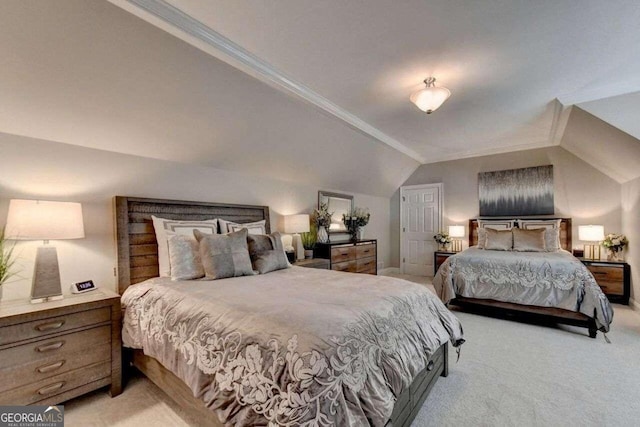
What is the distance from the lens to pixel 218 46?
2.00m

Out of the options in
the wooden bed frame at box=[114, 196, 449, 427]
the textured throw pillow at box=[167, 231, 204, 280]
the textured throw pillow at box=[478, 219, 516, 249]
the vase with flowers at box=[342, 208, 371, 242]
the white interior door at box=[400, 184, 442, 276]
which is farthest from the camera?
the white interior door at box=[400, 184, 442, 276]

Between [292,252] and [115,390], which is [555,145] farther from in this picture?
[115,390]

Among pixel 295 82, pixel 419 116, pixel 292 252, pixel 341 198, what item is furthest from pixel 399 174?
pixel 295 82

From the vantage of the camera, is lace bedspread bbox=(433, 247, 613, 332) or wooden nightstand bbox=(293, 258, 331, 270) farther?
wooden nightstand bbox=(293, 258, 331, 270)

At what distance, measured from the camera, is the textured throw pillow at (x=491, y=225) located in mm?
4672

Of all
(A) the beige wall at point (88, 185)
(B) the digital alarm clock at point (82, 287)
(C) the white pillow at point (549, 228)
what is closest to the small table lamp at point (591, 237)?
(C) the white pillow at point (549, 228)

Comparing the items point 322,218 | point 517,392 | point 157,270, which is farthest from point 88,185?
point 517,392

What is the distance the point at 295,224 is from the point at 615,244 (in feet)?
15.6

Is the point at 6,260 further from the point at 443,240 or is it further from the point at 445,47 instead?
the point at 443,240

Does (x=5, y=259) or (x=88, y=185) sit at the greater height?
(x=88, y=185)

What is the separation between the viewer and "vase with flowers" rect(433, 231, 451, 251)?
550cm

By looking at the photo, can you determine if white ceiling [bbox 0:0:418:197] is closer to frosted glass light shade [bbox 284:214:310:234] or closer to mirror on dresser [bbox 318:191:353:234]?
frosted glass light shade [bbox 284:214:310:234]

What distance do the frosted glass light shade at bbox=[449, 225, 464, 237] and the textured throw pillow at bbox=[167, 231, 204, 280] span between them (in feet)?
15.8

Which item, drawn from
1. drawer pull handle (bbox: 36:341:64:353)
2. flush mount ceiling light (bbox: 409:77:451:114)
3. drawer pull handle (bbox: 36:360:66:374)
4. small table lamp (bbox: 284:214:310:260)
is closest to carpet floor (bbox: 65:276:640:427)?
drawer pull handle (bbox: 36:360:66:374)
